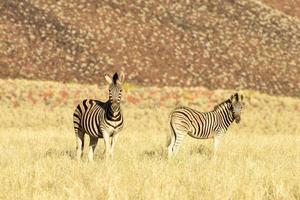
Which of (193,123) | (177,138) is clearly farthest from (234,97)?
(177,138)

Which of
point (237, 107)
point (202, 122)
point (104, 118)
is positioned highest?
point (237, 107)

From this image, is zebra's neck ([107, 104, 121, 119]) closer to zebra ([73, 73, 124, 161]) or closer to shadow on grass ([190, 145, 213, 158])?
zebra ([73, 73, 124, 161])

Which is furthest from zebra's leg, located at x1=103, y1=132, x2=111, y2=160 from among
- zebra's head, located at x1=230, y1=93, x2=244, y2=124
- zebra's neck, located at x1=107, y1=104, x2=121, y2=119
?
zebra's head, located at x1=230, y1=93, x2=244, y2=124

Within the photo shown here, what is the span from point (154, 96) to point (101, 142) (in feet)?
56.3

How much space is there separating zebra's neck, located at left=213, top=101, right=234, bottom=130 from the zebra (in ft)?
10.4

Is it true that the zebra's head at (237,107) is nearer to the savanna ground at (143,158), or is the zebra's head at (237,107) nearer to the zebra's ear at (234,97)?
the zebra's ear at (234,97)

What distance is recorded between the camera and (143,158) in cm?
1284

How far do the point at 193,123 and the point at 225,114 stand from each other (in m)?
1.03

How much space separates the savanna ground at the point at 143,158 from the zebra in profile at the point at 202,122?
1.67 ft

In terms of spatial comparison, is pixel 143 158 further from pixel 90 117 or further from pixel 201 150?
pixel 201 150

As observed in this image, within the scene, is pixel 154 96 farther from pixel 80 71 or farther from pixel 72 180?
pixel 72 180

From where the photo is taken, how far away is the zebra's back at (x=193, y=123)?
13.7m

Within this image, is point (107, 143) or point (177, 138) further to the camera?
point (177, 138)

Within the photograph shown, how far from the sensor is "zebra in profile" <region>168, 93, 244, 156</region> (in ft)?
44.7
